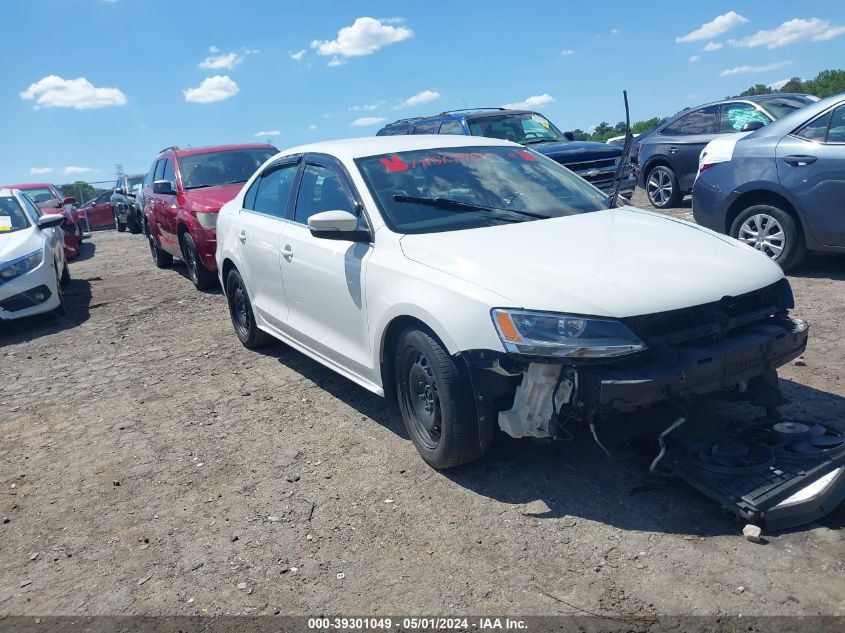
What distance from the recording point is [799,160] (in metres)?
6.61

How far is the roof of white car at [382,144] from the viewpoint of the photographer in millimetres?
4773

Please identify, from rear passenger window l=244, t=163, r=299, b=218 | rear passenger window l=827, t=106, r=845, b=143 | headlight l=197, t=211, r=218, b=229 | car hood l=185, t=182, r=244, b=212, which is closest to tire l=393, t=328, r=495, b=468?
rear passenger window l=244, t=163, r=299, b=218

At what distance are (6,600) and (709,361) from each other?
3251 mm

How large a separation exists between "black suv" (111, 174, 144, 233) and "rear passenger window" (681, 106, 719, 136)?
1266 cm

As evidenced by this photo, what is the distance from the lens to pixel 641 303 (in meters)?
3.22

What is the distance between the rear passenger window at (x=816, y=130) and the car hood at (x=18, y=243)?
8218 millimetres

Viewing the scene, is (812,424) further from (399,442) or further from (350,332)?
(350,332)

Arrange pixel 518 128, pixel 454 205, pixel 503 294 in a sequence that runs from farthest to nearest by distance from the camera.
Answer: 1. pixel 518 128
2. pixel 454 205
3. pixel 503 294

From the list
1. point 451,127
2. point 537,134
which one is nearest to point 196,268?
point 451,127

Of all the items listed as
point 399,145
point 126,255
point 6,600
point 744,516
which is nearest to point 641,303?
point 744,516

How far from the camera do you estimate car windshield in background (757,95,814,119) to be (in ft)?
35.4

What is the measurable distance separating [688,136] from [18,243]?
31.7ft

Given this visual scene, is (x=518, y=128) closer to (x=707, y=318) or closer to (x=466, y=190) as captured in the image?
(x=466, y=190)

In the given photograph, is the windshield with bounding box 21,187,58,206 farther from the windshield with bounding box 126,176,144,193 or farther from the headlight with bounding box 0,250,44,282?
the headlight with bounding box 0,250,44,282
